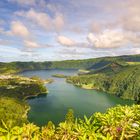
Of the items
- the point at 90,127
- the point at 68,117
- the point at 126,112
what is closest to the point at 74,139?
the point at 90,127

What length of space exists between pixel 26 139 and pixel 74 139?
6.77 m

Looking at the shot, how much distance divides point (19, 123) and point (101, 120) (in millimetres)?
166847

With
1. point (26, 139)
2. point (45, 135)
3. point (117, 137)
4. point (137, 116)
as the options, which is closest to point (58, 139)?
point (45, 135)

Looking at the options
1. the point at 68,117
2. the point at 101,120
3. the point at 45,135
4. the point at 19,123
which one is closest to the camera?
the point at 101,120

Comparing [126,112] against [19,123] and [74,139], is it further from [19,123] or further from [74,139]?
[19,123]

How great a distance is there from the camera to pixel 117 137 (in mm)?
37938

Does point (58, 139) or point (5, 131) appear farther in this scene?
point (58, 139)

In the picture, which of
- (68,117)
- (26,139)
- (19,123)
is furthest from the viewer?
(19,123)

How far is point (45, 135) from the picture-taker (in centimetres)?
4612

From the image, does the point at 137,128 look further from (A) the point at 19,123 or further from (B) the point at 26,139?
(A) the point at 19,123

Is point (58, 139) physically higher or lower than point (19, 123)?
higher

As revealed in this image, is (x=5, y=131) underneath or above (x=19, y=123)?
above

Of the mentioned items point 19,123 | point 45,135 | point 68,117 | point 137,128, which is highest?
point 137,128

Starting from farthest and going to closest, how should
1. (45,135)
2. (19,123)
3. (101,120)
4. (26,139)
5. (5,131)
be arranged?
(19,123) < (45,135) < (101,120) < (26,139) < (5,131)
